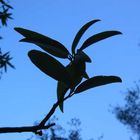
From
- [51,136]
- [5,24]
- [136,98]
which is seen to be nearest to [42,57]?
[5,24]

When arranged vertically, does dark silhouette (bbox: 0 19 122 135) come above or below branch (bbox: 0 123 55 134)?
above

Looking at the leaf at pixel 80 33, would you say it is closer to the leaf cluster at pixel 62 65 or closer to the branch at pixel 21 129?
the leaf cluster at pixel 62 65

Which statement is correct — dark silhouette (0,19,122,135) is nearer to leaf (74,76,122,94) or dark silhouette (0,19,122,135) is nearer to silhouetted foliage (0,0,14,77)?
leaf (74,76,122,94)

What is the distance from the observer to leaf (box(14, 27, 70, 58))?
109 centimetres

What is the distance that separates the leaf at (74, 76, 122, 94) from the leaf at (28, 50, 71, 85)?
0.04 m

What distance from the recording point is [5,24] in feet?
33.4

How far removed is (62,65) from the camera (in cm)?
108

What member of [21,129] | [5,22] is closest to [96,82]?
[21,129]

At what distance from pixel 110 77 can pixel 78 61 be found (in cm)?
14

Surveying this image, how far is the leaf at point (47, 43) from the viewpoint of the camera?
1086mm

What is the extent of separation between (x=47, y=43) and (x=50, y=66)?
0.25ft

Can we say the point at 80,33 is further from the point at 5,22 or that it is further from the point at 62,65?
the point at 5,22

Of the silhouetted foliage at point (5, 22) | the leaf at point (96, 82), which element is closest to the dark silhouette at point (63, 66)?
the leaf at point (96, 82)

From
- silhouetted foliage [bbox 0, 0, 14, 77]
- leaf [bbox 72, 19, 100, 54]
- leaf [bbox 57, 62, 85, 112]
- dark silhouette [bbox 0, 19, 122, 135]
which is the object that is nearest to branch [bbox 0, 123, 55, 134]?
dark silhouette [bbox 0, 19, 122, 135]
